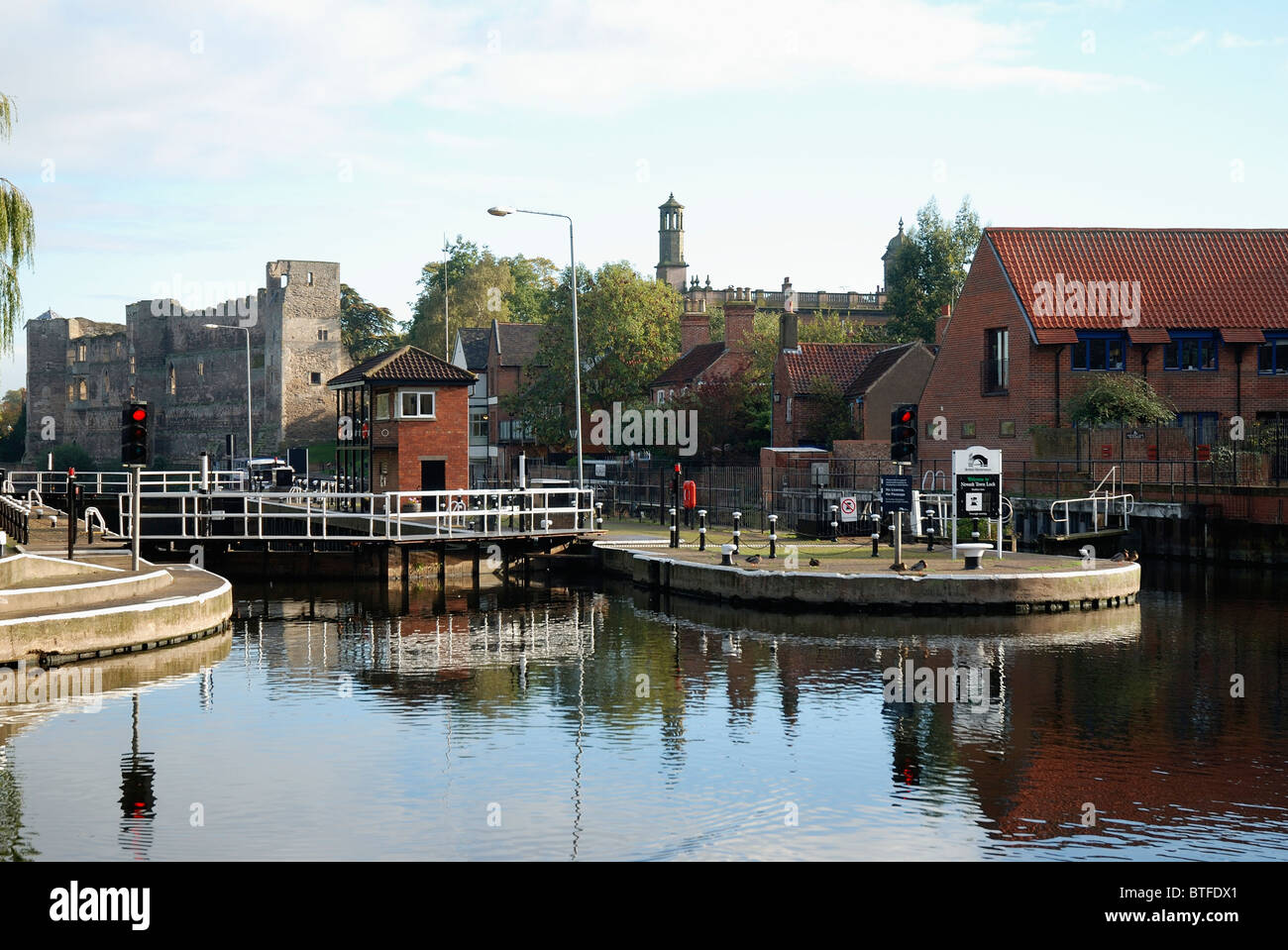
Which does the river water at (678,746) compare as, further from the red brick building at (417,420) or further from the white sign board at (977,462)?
the red brick building at (417,420)

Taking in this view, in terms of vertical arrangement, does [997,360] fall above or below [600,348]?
below

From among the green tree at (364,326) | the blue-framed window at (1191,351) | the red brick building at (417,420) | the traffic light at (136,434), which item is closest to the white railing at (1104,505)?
the blue-framed window at (1191,351)

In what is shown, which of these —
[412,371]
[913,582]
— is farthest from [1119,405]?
[412,371]

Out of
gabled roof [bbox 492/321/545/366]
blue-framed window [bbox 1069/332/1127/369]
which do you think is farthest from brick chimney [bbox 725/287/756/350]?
blue-framed window [bbox 1069/332/1127/369]

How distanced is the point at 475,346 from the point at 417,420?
156 ft

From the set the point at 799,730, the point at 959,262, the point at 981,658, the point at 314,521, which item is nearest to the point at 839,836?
the point at 799,730

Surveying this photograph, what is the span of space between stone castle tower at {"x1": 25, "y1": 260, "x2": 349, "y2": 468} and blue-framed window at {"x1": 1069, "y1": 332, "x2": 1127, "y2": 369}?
71.3m

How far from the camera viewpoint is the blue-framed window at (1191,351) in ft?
167

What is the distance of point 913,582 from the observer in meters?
27.5

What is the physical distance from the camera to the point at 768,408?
6488cm

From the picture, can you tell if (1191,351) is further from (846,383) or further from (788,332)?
(788,332)

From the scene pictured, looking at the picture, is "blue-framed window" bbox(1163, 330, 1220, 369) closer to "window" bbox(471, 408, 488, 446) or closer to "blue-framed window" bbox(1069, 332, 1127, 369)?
"blue-framed window" bbox(1069, 332, 1127, 369)
